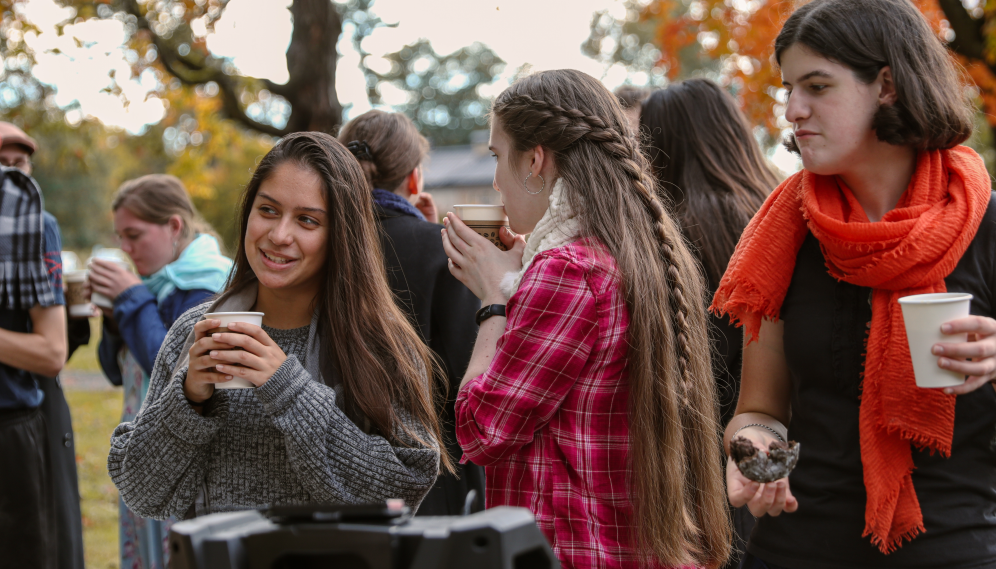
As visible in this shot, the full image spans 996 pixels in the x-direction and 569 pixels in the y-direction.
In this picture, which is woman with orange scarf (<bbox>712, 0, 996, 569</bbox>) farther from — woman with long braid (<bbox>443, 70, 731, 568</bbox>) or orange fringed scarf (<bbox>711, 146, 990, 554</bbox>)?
woman with long braid (<bbox>443, 70, 731, 568</bbox>)

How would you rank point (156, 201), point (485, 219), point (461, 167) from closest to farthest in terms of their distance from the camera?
point (485, 219), point (156, 201), point (461, 167)

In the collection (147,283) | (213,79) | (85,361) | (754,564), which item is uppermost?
(213,79)

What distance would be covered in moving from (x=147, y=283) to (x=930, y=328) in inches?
143

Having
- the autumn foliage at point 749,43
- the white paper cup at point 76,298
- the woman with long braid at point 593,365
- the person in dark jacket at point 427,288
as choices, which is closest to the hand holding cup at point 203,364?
the woman with long braid at point 593,365

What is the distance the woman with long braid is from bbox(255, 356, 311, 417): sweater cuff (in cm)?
45

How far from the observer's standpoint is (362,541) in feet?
3.68

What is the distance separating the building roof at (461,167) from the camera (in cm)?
4188

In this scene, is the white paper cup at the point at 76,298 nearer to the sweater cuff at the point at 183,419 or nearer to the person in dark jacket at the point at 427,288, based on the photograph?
the person in dark jacket at the point at 427,288

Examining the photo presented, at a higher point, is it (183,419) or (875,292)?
(875,292)

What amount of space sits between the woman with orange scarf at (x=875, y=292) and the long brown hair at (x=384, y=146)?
182 centimetres

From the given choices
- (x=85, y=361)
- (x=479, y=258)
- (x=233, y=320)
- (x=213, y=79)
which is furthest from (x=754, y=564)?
(x=85, y=361)

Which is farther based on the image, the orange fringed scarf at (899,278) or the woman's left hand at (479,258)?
the woman's left hand at (479,258)

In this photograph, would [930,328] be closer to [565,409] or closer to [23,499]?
[565,409]

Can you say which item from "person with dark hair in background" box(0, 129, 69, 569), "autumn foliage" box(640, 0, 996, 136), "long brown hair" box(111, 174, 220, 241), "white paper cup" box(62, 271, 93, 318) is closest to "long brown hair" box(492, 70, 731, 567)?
"person with dark hair in background" box(0, 129, 69, 569)
